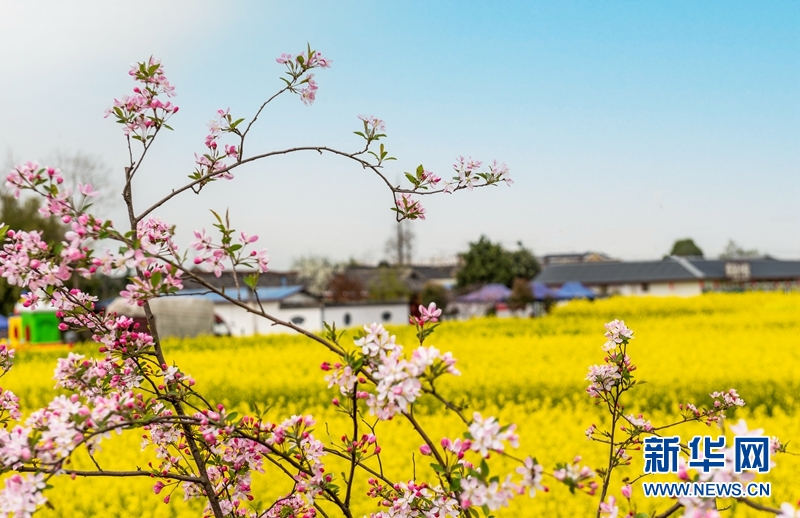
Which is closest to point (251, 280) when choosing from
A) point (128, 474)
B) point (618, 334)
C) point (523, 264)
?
point (128, 474)

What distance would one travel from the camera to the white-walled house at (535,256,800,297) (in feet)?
154

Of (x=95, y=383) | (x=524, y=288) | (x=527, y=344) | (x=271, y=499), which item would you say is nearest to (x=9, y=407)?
(x=95, y=383)

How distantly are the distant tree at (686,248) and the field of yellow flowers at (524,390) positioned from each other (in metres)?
55.4

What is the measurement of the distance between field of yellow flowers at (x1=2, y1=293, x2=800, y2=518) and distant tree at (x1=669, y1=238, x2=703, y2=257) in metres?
55.4

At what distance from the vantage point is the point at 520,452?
4.82 metres

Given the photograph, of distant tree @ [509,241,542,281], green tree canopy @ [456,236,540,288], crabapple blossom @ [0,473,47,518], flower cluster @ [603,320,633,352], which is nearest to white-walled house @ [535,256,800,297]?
distant tree @ [509,241,542,281]

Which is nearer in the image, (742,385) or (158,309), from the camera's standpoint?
(742,385)

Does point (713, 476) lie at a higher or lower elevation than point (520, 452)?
higher

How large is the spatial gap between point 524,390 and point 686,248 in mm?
65035

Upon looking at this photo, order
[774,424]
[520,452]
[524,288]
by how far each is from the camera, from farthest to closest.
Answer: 1. [524,288]
2. [774,424]
3. [520,452]

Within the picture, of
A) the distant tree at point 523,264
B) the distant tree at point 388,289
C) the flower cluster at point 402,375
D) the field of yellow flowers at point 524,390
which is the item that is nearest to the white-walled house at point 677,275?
the distant tree at point 523,264

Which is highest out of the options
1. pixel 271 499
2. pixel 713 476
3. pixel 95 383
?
pixel 95 383

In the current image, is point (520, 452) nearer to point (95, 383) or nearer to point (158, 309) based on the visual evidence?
point (95, 383)

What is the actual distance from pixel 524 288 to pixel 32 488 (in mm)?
27504
